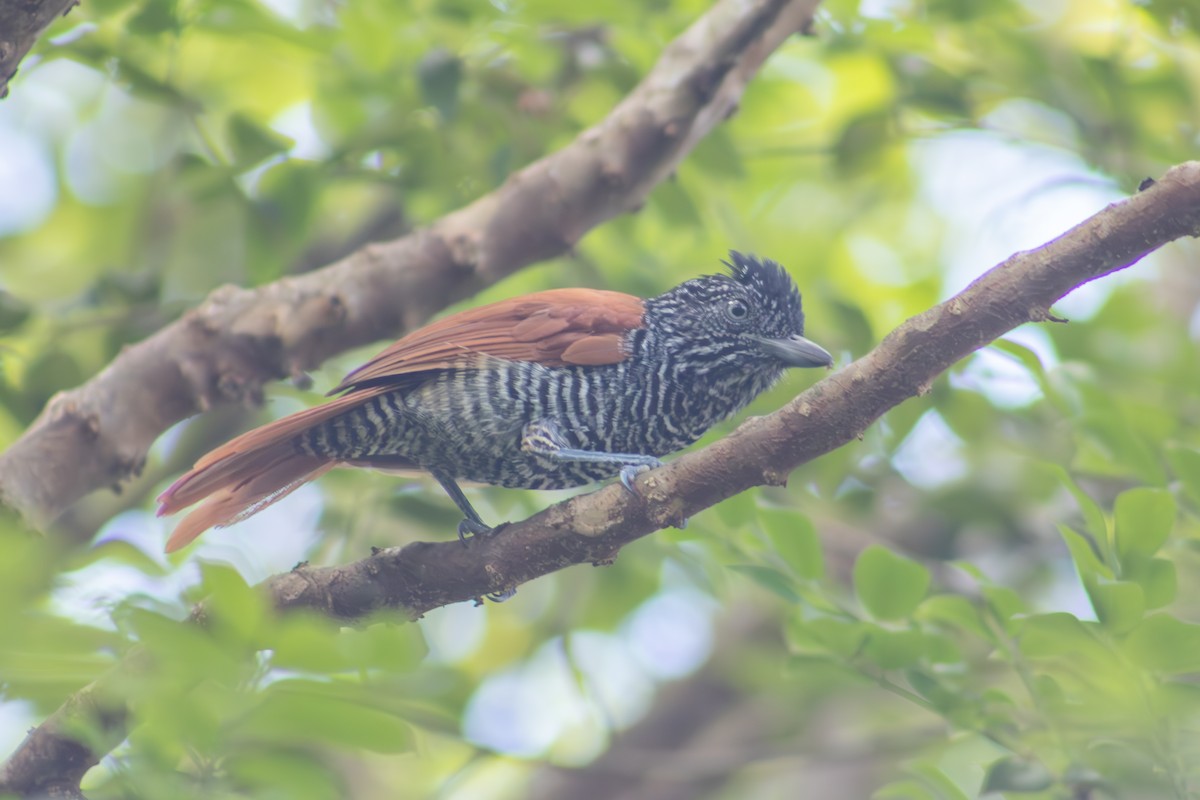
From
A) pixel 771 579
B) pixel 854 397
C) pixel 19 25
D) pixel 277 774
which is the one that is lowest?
pixel 771 579

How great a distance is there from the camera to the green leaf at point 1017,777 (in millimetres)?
2947

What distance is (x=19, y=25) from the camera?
8.95 feet

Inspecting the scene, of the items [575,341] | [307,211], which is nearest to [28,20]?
[307,211]

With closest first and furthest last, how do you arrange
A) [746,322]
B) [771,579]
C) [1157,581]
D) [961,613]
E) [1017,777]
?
[1157,581], [1017,777], [961,613], [771,579], [746,322]

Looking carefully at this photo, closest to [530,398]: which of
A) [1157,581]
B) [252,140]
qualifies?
[252,140]

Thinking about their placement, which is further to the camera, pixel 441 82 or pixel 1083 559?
pixel 441 82

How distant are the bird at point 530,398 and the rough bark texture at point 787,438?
2.49 ft

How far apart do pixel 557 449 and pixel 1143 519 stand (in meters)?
1.73

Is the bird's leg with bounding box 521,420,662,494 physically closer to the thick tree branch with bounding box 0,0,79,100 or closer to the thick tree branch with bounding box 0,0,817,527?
the thick tree branch with bounding box 0,0,817,527

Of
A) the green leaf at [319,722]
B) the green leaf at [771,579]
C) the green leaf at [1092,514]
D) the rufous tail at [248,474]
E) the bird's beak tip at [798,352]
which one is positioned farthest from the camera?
the bird's beak tip at [798,352]

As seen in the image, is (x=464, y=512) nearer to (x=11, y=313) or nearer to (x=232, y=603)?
(x=11, y=313)

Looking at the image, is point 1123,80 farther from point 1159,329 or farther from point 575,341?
point 575,341

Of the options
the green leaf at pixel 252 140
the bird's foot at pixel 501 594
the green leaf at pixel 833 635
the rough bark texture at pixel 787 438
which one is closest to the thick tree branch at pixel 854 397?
the rough bark texture at pixel 787 438

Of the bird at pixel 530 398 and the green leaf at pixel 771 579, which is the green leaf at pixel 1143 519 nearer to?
the green leaf at pixel 771 579
